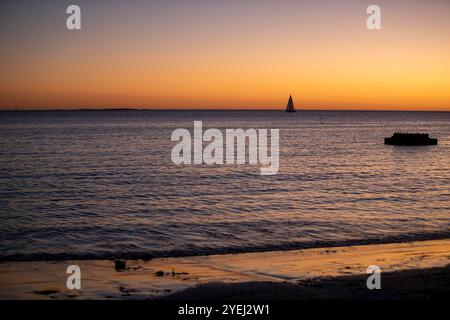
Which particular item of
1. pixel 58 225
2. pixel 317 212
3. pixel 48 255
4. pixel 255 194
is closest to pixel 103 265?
pixel 48 255

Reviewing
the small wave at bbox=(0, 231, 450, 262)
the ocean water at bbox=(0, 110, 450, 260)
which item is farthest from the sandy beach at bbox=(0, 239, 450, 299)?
the ocean water at bbox=(0, 110, 450, 260)

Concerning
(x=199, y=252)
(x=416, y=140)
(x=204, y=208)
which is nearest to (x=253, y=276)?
(x=199, y=252)

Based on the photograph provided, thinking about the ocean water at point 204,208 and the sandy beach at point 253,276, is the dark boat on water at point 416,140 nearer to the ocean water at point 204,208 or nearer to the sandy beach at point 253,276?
the ocean water at point 204,208

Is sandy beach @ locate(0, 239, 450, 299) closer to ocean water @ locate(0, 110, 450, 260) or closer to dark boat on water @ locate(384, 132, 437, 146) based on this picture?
ocean water @ locate(0, 110, 450, 260)

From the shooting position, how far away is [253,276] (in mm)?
12531

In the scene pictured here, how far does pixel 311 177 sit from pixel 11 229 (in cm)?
2434

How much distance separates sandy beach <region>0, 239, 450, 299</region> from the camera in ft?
35.2

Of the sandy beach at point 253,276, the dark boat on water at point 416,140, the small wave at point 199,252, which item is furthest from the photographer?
the dark boat on water at point 416,140

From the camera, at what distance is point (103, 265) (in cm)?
1391

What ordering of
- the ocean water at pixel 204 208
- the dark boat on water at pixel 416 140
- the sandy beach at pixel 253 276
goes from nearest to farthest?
1. the sandy beach at pixel 253 276
2. the ocean water at pixel 204 208
3. the dark boat on water at pixel 416 140

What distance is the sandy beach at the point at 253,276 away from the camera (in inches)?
423

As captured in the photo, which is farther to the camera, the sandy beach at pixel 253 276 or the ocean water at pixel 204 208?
the ocean water at pixel 204 208

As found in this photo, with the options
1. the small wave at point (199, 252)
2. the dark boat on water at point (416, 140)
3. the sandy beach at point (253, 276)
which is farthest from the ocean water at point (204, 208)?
the dark boat on water at point (416, 140)

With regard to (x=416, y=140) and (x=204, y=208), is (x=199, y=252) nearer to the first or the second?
(x=204, y=208)
